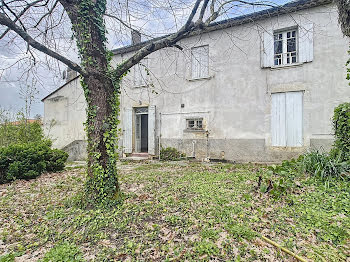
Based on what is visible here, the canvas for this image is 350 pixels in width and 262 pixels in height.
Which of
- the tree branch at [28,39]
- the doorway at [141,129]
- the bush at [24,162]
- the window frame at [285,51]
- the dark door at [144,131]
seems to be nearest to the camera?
the tree branch at [28,39]

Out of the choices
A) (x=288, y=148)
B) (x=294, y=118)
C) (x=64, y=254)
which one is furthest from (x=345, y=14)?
(x=64, y=254)

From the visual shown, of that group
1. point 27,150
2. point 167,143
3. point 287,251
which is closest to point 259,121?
point 167,143

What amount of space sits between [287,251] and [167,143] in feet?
24.9

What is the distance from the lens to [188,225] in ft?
8.87

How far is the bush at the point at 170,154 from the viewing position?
9148 millimetres

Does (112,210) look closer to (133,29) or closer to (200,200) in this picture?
(200,200)

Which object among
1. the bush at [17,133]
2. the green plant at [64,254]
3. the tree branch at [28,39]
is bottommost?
the green plant at [64,254]

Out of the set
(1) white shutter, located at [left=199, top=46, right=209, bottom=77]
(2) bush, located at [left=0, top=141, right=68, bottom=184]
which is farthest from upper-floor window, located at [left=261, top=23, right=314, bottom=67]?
(2) bush, located at [left=0, top=141, right=68, bottom=184]

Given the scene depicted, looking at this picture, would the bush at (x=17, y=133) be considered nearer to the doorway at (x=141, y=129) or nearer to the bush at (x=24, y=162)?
the bush at (x=24, y=162)

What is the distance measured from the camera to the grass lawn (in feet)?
7.19

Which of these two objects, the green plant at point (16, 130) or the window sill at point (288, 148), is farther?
the green plant at point (16, 130)

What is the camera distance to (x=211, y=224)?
8.86 ft

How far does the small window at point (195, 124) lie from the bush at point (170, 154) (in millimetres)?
1268

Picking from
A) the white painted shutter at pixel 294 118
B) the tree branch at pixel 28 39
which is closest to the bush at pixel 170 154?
the white painted shutter at pixel 294 118
